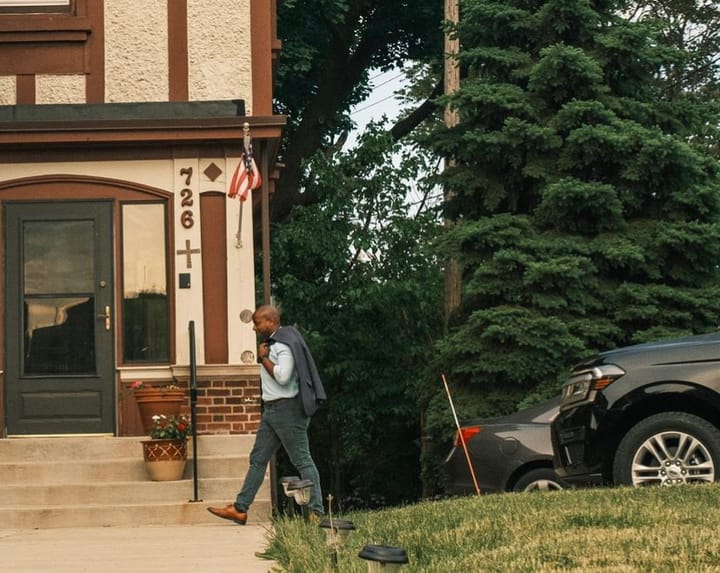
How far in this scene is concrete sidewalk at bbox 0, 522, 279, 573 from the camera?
994cm

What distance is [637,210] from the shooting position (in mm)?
20016

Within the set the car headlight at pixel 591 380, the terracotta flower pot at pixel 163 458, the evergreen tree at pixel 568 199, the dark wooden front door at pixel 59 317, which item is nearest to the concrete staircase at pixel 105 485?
the terracotta flower pot at pixel 163 458

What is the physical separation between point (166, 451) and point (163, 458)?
68mm

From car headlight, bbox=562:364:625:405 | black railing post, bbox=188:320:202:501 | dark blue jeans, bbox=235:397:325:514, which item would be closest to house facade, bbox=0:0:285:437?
black railing post, bbox=188:320:202:501

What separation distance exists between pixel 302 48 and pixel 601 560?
21.1 metres

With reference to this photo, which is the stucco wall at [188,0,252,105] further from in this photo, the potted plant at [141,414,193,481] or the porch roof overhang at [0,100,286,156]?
the potted plant at [141,414,193,481]

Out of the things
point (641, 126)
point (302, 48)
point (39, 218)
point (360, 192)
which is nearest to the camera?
point (39, 218)

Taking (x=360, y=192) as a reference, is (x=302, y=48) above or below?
above

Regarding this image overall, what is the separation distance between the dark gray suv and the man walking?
2242mm

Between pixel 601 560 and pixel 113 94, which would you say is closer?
pixel 601 560

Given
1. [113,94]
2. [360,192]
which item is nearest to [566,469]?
[113,94]

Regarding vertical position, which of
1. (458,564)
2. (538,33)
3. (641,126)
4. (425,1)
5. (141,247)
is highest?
(425,1)

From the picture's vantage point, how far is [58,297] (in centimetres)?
1575

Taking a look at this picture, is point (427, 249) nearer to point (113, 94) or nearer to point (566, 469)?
point (113, 94)
